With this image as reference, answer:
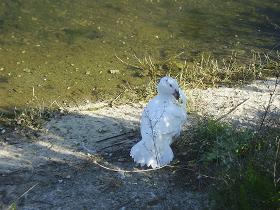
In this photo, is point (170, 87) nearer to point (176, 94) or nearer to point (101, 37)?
point (176, 94)

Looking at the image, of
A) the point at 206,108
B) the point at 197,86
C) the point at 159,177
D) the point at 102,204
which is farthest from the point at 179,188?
the point at 197,86

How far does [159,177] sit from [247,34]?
4.44m

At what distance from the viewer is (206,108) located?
22.3 ft

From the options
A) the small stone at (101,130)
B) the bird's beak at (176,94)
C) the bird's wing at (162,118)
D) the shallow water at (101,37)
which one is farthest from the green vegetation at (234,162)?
the shallow water at (101,37)

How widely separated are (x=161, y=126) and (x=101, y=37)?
363 centimetres

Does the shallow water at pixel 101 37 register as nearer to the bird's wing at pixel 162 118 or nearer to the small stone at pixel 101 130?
the small stone at pixel 101 130

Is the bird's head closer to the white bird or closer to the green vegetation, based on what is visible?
the white bird

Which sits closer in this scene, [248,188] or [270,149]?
[248,188]

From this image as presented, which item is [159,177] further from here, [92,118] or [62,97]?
[62,97]

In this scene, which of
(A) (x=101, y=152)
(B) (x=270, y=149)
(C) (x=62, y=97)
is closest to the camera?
(B) (x=270, y=149)

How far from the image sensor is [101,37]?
881cm

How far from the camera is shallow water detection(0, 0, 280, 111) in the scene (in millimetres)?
7551

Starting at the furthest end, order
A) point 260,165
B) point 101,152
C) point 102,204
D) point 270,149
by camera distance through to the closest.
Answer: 1. point 101,152
2. point 102,204
3. point 270,149
4. point 260,165

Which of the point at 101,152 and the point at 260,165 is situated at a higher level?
the point at 260,165
